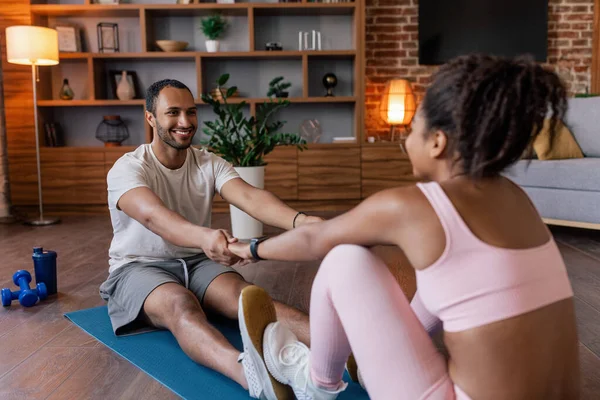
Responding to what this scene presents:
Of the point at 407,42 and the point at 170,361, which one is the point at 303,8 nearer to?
the point at 407,42

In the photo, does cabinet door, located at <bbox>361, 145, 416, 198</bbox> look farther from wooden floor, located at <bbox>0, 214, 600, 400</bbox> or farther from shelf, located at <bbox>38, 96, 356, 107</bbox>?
wooden floor, located at <bbox>0, 214, 600, 400</bbox>

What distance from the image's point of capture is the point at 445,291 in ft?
3.01

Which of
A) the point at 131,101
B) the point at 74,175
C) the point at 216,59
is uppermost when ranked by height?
the point at 216,59

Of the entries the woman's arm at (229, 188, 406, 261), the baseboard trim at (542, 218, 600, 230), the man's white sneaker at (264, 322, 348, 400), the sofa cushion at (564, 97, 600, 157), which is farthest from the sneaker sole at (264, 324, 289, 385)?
the sofa cushion at (564, 97, 600, 157)

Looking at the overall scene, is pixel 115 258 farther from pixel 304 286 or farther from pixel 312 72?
pixel 312 72

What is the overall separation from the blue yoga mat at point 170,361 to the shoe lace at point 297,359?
9.5 inches

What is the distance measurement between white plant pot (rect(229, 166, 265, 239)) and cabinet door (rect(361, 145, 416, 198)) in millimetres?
1462

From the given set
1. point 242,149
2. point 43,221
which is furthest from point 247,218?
point 43,221

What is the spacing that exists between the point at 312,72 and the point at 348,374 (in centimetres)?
405

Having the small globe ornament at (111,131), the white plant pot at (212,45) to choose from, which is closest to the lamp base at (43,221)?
the small globe ornament at (111,131)

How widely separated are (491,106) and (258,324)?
68 cm

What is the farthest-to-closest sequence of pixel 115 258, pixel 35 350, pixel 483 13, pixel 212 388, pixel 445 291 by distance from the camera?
pixel 483 13 < pixel 115 258 < pixel 35 350 < pixel 212 388 < pixel 445 291

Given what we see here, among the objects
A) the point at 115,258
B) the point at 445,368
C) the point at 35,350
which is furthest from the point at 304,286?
the point at 445,368

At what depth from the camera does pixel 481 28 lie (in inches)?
205
